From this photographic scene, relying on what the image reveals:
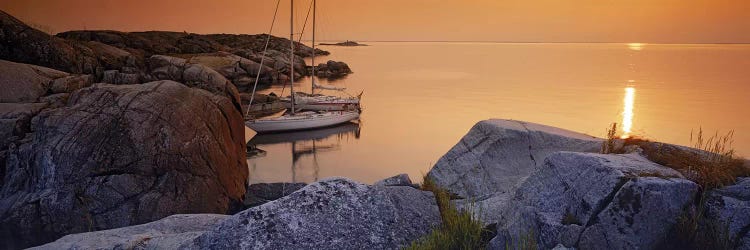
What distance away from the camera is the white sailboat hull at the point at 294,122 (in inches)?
1492

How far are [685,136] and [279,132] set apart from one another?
100ft

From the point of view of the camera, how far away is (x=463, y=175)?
1029 centimetres

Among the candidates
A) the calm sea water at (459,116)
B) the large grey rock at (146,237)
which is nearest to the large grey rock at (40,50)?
the calm sea water at (459,116)

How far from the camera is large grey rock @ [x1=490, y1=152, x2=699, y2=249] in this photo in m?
5.93

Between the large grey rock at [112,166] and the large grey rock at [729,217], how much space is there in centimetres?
1226

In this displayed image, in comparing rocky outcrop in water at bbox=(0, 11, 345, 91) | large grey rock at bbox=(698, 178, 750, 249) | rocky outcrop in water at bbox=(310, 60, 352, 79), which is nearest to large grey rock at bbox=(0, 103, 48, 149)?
large grey rock at bbox=(698, 178, 750, 249)

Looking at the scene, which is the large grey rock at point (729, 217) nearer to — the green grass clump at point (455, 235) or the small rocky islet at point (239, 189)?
the small rocky islet at point (239, 189)

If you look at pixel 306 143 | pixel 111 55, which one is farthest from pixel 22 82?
pixel 111 55

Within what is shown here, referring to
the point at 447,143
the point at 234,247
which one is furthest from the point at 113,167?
the point at 447,143

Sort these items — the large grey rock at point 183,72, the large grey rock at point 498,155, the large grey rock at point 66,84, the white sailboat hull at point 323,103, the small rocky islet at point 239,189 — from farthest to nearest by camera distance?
the large grey rock at point 183,72 → the white sailboat hull at point 323,103 → the large grey rock at point 66,84 → the large grey rock at point 498,155 → the small rocky islet at point 239,189

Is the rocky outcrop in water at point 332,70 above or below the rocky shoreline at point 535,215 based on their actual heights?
above

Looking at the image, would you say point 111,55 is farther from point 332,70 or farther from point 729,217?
point 729,217

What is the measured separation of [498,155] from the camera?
1024cm

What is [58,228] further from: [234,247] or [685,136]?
[685,136]
